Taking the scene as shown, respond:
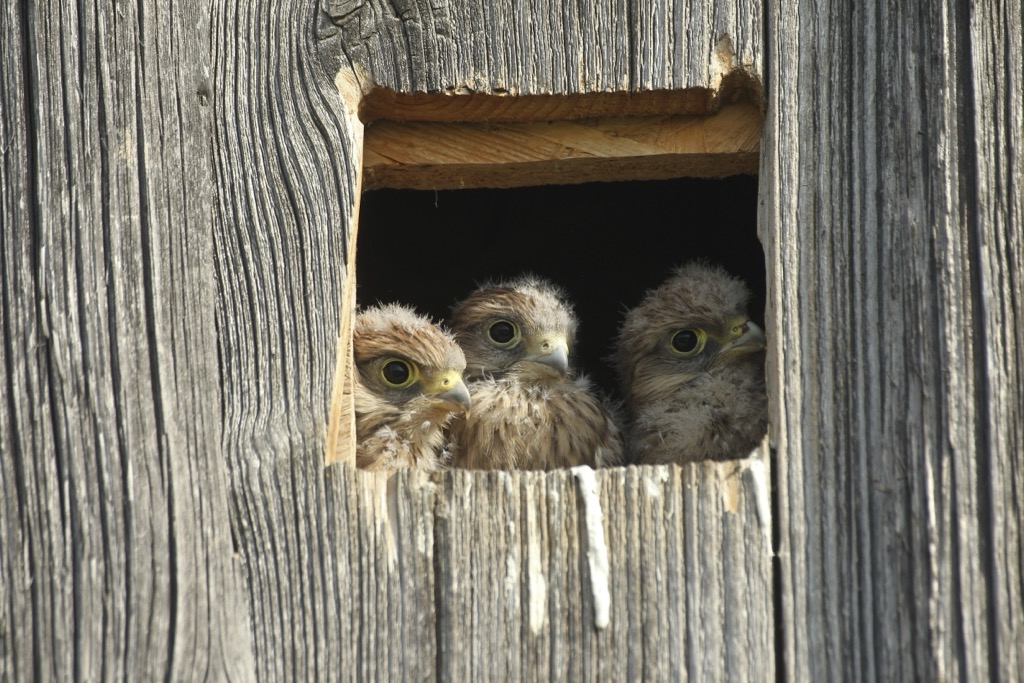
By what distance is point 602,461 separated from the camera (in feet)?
12.7

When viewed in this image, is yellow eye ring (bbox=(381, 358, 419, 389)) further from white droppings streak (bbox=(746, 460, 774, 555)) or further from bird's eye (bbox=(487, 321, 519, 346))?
white droppings streak (bbox=(746, 460, 774, 555))

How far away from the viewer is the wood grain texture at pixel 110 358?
2.33 m

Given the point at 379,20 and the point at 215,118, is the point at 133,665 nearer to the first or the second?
the point at 215,118

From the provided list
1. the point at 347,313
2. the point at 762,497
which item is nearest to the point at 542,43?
the point at 347,313

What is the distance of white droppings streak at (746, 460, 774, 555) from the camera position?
237cm

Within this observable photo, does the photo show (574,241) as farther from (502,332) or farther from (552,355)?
(552,355)

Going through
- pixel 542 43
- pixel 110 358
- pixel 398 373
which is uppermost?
pixel 542 43

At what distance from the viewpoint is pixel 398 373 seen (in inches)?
147

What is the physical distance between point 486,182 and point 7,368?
1355mm

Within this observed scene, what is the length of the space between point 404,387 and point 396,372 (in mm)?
60

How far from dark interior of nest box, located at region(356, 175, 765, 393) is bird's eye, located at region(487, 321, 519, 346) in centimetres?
67

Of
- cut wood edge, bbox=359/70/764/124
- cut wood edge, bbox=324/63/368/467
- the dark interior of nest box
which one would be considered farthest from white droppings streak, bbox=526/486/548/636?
A: the dark interior of nest box

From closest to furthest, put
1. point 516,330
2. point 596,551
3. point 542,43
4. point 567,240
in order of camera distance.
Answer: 1. point 596,551
2. point 542,43
3. point 516,330
4. point 567,240

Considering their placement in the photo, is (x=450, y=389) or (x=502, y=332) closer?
(x=450, y=389)
